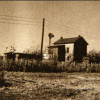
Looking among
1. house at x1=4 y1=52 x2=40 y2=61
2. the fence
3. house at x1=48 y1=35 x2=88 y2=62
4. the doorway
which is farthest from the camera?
the doorway

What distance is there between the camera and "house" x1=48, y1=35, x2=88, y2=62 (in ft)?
153

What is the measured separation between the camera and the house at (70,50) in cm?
4653

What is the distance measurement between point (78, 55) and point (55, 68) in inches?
885

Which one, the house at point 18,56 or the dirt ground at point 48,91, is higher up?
the house at point 18,56

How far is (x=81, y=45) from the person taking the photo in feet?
158

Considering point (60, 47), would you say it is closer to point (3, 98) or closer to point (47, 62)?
point (47, 62)

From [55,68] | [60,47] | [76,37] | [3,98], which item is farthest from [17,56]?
[3,98]

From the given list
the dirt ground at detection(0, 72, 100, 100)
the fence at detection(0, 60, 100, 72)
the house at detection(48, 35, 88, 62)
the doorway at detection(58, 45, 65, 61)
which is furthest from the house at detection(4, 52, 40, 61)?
the dirt ground at detection(0, 72, 100, 100)

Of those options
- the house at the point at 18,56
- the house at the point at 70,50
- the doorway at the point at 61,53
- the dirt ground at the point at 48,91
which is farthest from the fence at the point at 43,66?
the doorway at the point at 61,53

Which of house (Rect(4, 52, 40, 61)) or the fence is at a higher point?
house (Rect(4, 52, 40, 61))

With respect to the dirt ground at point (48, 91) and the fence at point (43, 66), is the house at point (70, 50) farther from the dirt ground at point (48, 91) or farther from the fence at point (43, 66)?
the dirt ground at point (48, 91)

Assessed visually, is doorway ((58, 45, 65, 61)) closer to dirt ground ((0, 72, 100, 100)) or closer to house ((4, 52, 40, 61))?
house ((4, 52, 40, 61))

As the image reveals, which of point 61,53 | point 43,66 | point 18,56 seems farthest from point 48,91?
point 61,53

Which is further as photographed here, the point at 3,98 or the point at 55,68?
the point at 55,68
